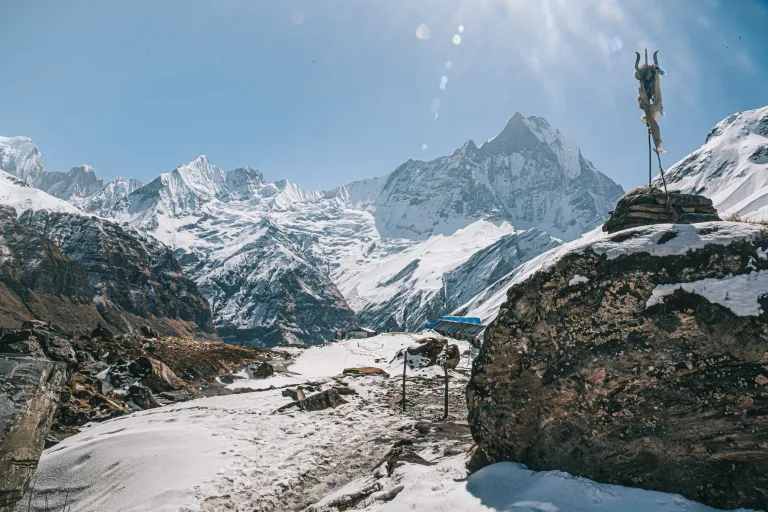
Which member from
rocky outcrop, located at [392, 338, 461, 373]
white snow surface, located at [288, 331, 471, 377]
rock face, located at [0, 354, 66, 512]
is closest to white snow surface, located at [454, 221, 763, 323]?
rock face, located at [0, 354, 66, 512]

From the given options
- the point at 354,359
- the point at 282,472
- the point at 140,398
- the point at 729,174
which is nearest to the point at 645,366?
the point at 282,472

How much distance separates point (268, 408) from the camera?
16562 millimetres

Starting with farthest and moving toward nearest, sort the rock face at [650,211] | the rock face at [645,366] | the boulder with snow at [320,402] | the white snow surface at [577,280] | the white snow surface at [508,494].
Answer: the rock face at [650,211]
the boulder with snow at [320,402]
the white snow surface at [577,280]
the rock face at [645,366]
the white snow surface at [508,494]

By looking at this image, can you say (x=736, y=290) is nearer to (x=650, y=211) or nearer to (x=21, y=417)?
(x=21, y=417)

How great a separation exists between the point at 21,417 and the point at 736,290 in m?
10.5

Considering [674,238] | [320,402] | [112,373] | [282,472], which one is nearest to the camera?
[674,238]

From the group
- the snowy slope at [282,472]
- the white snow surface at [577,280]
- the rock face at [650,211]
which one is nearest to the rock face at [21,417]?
the snowy slope at [282,472]

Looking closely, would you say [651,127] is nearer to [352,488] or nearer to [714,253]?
[714,253]

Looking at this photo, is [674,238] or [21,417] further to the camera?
[674,238]

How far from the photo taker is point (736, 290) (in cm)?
600

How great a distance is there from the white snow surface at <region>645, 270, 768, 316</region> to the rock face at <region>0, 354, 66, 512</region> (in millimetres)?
9911

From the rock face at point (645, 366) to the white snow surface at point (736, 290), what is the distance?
17mm

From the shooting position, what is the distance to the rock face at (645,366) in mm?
5676

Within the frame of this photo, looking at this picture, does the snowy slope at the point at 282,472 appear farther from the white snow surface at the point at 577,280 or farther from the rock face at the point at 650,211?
the rock face at the point at 650,211
